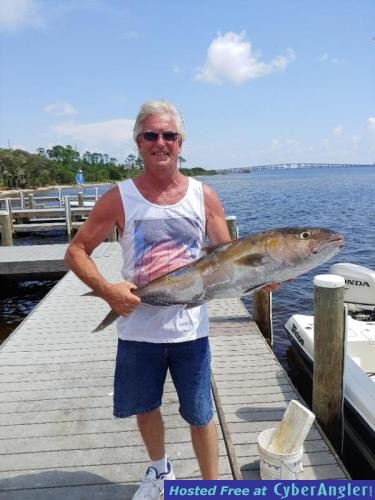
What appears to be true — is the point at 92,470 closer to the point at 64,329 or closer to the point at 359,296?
the point at 64,329

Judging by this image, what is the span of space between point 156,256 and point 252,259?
0.54 metres

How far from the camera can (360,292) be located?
24.4ft

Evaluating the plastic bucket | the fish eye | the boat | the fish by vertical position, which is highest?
the fish eye

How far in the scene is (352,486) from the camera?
2059 millimetres

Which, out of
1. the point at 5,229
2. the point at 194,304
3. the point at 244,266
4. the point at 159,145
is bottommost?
the point at 5,229

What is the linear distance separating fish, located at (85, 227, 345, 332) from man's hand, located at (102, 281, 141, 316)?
0.06 metres

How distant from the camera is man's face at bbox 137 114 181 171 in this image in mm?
2295

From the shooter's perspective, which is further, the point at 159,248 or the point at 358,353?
the point at 358,353

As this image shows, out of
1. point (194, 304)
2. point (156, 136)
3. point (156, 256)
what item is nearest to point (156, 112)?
point (156, 136)

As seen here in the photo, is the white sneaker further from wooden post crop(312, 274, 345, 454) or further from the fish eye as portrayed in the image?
wooden post crop(312, 274, 345, 454)

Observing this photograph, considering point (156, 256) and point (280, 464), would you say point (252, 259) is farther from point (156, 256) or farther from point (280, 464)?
point (280, 464)

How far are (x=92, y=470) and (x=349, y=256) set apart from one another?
Answer: 50.5ft

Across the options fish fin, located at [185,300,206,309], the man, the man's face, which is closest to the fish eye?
the man

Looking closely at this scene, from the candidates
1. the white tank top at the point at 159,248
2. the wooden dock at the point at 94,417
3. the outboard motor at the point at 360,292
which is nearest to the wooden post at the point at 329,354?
the wooden dock at the point at 94,417
